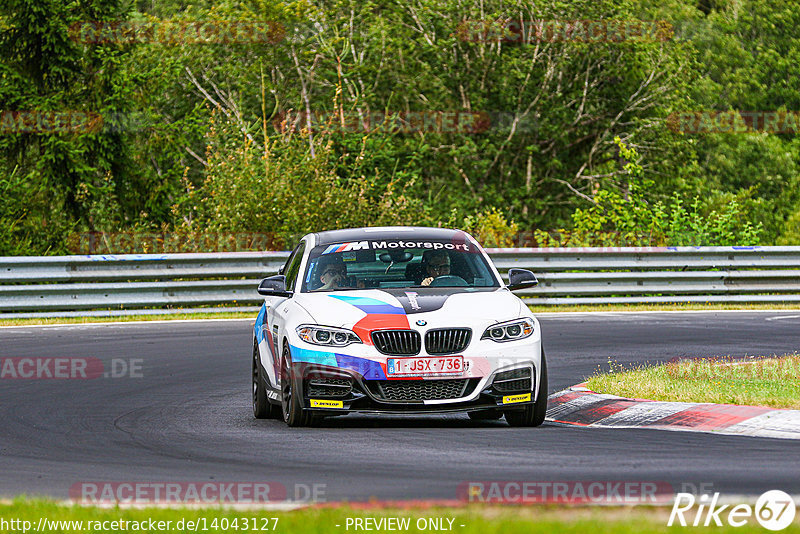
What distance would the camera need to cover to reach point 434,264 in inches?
464

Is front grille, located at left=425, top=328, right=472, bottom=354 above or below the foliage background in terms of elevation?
above

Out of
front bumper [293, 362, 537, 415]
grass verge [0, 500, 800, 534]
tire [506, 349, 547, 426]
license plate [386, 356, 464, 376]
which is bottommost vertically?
tire [506, 349, 547, 426]

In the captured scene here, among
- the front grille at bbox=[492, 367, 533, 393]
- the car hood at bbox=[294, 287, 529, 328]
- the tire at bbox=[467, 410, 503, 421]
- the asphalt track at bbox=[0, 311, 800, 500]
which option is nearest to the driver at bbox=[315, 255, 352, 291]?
the car hood at bbox=[294, 287, 529, 328]

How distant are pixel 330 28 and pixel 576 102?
746 centimetres

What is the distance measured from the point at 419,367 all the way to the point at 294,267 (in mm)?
2542

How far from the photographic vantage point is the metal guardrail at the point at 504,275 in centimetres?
2173

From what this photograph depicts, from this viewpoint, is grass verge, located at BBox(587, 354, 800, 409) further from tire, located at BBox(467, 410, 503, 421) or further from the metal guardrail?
the metal guardrail

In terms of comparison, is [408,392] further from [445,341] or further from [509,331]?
[509,331]

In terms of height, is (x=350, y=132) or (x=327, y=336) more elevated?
(x=327, y=336)

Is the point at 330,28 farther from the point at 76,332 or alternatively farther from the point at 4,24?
the point at 76,332

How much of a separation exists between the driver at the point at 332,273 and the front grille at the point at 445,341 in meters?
1.38

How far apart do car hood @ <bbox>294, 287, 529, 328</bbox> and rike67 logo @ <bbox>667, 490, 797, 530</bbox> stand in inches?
153

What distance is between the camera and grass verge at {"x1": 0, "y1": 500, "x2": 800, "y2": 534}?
6.02m

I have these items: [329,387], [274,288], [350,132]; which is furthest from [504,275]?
[329,387]
